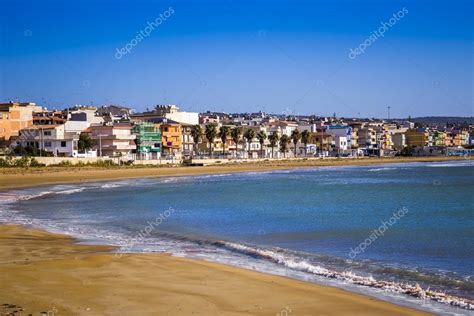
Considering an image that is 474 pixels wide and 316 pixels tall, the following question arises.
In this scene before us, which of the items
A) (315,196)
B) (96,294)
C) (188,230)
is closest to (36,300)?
(96,294)

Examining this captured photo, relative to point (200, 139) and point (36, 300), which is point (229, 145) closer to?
point (200, 139)

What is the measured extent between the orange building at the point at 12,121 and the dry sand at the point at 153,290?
264ft

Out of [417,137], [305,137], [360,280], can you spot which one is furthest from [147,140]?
[417,137]

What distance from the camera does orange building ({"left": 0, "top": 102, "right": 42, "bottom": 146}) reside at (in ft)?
300

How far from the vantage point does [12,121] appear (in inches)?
3693

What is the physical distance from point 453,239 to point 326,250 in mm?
5450

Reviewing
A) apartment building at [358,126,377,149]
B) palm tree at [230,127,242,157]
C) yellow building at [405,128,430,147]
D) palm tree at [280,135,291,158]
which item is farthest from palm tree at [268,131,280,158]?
yellow building at [405,128,430,147]

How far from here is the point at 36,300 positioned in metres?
9.85

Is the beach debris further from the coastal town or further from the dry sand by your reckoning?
the coastal town

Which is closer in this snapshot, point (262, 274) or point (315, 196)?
point (262, 274)

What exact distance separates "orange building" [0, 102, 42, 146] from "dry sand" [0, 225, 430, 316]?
80.6m

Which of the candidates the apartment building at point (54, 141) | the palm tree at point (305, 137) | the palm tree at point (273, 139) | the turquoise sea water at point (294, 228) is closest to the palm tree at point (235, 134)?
the palm tree at point (273, 139)

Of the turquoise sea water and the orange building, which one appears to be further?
the orange building

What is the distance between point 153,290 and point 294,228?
13.3 metres
